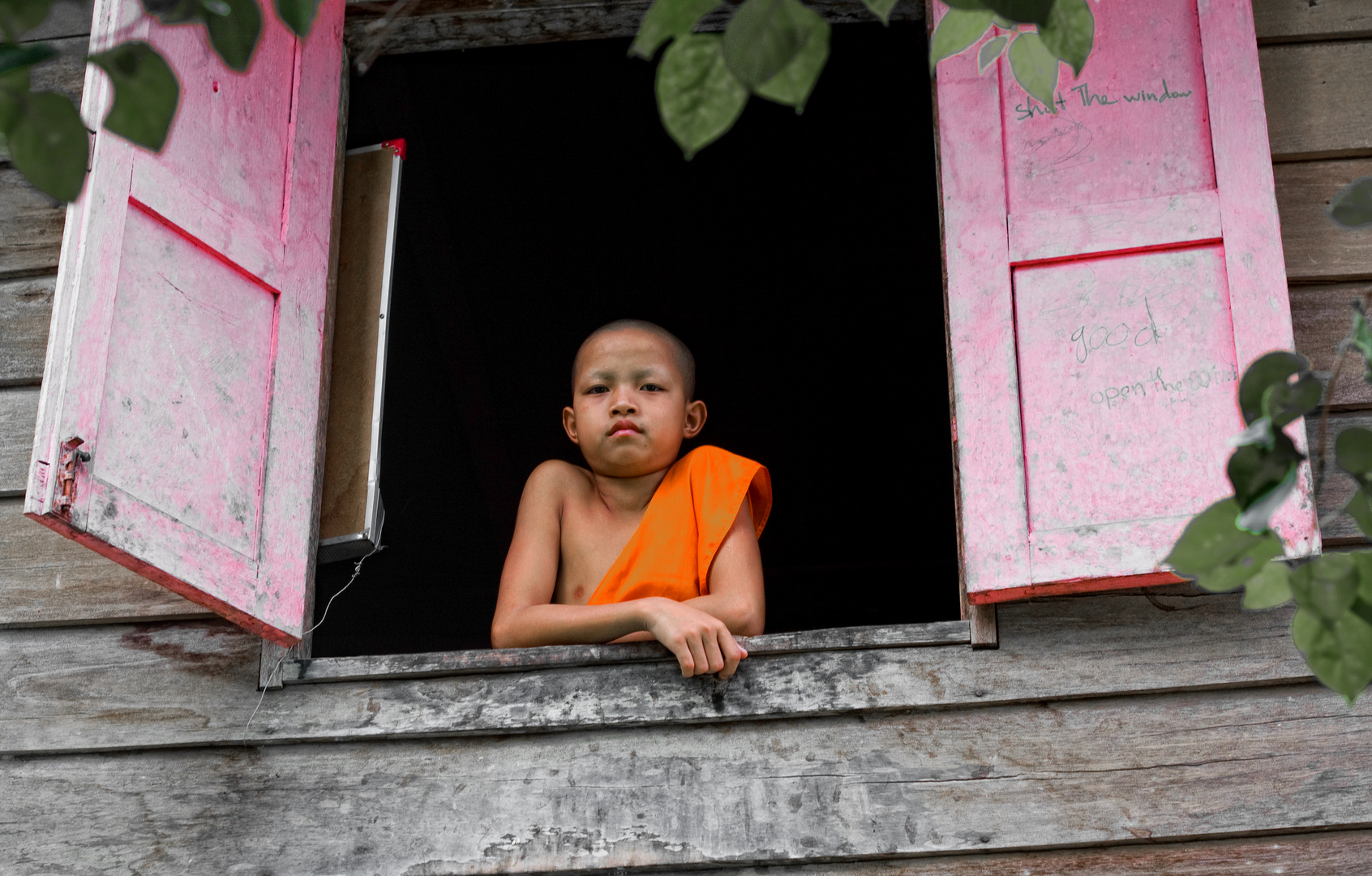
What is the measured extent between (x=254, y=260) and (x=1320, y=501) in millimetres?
1996

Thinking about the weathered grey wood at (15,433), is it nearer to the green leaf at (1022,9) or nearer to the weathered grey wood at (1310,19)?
the green leaf at (1022,9)

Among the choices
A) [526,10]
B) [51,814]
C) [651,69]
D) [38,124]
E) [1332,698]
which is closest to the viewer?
[38,124]

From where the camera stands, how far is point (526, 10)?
2842 millimetres

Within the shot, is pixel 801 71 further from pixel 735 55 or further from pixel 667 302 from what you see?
pixel 667 302

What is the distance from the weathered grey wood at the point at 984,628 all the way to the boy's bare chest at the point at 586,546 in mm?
845

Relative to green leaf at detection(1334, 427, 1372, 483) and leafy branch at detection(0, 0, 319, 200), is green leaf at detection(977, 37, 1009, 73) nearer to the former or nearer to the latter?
green leaf at detection(1334, 427, 1372, 483)

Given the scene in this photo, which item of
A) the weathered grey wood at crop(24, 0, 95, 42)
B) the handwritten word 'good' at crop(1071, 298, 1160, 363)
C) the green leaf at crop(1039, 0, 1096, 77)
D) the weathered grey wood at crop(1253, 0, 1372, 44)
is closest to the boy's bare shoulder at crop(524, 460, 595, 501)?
the handwritten word 'good' at crop(1071, 298, 1160, 363)

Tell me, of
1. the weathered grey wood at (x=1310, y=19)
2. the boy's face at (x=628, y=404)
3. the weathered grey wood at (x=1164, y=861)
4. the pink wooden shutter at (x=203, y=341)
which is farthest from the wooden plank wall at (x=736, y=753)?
the boy's face at (x=628, y=404)

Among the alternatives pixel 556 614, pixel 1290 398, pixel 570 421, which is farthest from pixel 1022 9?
pixel 570 421

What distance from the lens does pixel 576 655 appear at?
90.9 inches

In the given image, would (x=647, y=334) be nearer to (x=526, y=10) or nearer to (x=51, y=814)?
(x=526, y=10)

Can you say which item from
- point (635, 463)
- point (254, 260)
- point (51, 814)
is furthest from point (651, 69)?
point (51, 814)

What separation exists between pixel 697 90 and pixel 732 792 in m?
1.60

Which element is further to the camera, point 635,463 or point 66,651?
point 635,463
